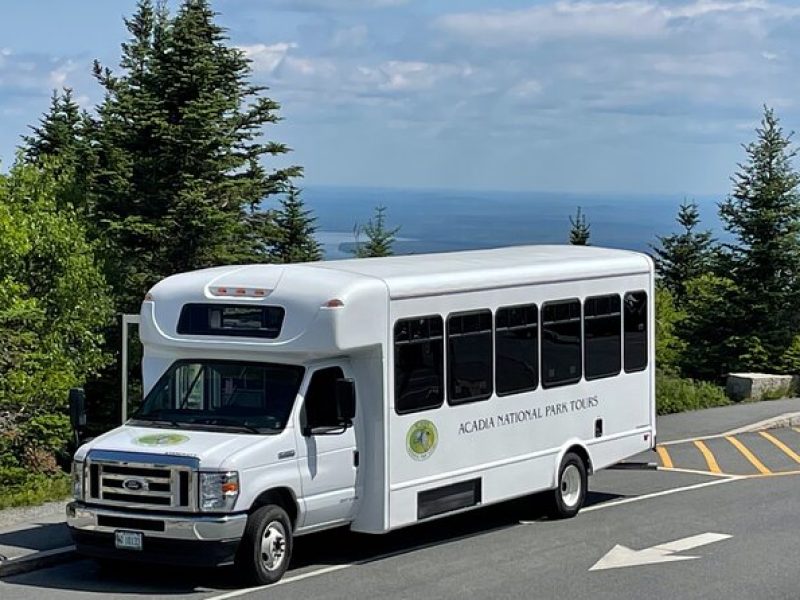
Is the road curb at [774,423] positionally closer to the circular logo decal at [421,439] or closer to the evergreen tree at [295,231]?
the circular logo decal at [421,439]

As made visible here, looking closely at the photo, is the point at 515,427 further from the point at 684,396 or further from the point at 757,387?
the point at 757,387

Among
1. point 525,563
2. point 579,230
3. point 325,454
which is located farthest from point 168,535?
point 579,230

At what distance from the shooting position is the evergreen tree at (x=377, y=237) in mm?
41156

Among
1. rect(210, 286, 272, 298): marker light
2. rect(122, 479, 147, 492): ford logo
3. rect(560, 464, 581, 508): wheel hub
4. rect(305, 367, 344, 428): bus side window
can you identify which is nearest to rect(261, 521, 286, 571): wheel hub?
rect(305, 367, 344, 428): bus side window

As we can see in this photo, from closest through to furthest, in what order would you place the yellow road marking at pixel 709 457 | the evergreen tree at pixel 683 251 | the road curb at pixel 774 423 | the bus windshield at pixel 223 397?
1. the bus windshield at pixel 223 397
2. the yellow road marking at pixel 709 457
3. the road curb at pixel 774 423
4. the evergreen tree at pixel 683 251

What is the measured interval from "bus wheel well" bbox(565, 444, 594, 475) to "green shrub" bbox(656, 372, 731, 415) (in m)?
12.2

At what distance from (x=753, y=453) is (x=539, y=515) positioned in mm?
7583

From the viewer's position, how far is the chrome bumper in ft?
36.3

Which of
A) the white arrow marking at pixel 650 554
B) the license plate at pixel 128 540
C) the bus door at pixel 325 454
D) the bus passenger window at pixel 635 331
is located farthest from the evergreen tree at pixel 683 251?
the license plate at pixel 128 540

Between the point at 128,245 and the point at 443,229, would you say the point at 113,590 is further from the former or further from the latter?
the point at 443,229

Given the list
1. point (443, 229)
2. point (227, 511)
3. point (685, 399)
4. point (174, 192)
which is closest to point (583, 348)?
point (227, 511)

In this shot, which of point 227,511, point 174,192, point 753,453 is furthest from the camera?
point 174,192

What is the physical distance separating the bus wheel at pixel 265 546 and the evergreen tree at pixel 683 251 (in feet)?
150

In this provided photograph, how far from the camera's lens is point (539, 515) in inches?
605
